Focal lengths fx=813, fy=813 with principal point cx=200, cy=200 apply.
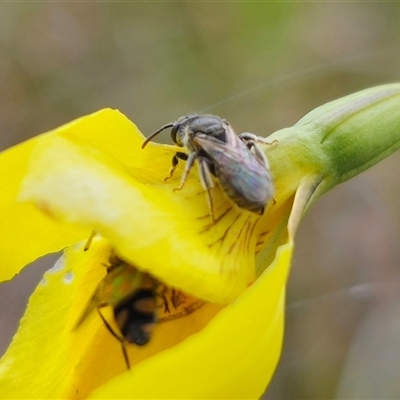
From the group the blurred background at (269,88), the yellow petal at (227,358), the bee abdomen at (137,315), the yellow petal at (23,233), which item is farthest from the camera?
the blurred background at (269,88)

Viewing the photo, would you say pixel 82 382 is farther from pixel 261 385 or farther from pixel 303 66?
pixel 303 66

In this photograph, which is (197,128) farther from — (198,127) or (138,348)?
(138,348)

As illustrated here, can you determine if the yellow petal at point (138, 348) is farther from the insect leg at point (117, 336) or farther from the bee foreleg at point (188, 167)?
the bee foreleg at point (188, 167)

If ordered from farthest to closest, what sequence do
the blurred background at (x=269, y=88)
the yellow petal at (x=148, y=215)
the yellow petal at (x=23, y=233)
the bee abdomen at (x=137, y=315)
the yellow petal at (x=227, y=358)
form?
the blurred background at (x=269, y=88) < the yellow petal at (x=23, y=233) < the bee abdomen at (x=137, y=315) < the yellow petal at (x=148, y=215) < the yellow petal at (x=227, y=358)

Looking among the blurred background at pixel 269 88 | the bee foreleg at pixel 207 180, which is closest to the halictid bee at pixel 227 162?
the bee foreleg at pixel 207 180

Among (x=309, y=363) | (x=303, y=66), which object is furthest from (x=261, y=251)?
(x=303, y=66)
